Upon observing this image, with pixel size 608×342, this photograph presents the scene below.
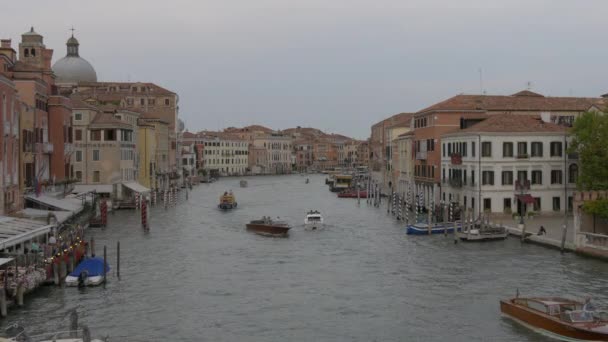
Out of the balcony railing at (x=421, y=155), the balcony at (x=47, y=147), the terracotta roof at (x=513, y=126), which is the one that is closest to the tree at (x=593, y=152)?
the terracotta roof at (x=513, y=126)

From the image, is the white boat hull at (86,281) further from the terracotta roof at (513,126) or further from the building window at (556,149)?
the building window at (556,149)

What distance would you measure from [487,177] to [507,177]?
95 centimetres

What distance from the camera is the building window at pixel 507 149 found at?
38.8 m

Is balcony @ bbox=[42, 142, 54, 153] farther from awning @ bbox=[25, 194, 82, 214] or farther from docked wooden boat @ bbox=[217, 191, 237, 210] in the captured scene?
docked wooden boat @ bbox=[217, 191, 237, 210]

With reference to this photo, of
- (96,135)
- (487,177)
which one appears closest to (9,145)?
(487,177)

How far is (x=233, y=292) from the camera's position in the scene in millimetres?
22891

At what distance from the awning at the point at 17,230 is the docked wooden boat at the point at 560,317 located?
1239 cm

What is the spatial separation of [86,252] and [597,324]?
703 inches

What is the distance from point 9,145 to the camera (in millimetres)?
29438

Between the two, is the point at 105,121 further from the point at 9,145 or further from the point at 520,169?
the point at 520,169

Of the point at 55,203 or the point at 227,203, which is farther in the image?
the point at 227,203

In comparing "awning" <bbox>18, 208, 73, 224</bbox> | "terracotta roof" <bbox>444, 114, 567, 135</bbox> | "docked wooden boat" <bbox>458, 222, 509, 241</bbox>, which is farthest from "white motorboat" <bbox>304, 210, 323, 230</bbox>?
"awning" <bbox>18, 208, 73, 224</bbox>

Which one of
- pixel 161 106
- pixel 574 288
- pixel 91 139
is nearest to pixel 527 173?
pixel 574 288

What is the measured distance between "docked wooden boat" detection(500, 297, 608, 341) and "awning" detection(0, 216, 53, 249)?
12.4m
